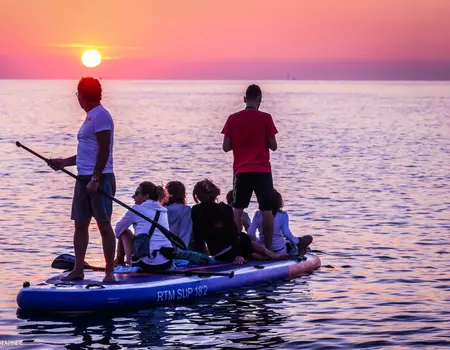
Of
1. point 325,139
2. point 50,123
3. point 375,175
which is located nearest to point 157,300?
point 375,175

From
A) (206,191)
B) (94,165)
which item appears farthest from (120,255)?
(94,165)

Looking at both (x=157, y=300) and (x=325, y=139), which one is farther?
(x=325, y=139)

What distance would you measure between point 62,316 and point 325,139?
1717 inches

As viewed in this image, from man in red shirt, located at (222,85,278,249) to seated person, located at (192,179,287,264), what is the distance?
0.56m

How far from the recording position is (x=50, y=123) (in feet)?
237

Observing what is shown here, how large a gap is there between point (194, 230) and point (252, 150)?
56.4 inches

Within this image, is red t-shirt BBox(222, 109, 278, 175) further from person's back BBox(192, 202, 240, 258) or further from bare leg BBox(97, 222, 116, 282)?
bare leg BBox(97, 222, 116, 282)

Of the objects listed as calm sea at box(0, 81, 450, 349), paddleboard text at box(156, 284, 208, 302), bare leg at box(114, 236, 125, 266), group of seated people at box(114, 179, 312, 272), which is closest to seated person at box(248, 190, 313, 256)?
group of seated people at box(114, 179, 312, 272)

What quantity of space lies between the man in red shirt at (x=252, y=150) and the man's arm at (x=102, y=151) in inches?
118

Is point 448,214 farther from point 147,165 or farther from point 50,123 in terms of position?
point 50,123

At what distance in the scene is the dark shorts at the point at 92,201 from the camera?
12031mm

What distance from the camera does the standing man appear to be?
11.9m

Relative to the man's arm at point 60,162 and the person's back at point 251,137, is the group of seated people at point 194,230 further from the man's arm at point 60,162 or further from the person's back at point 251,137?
the man's arm at point 60,162

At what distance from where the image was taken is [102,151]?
1190 cm
